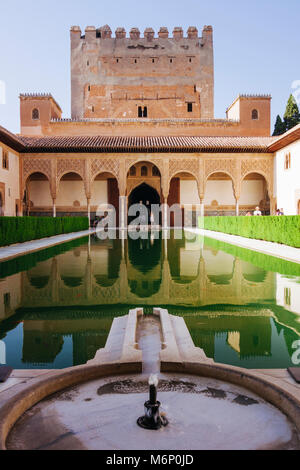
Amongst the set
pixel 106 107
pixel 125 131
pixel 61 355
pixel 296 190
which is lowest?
pixel 61 355

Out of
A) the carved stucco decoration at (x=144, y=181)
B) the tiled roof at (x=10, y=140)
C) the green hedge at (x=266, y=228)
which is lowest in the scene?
the green hedge at (x=266, y=228)

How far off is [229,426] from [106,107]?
2946 cm

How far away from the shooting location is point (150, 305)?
3.76 m

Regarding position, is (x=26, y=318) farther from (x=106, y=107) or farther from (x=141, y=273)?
(x=106, y=107)

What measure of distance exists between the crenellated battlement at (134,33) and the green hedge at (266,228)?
18887 mm

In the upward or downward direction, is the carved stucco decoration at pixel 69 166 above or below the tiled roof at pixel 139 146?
below

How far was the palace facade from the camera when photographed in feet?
68.2

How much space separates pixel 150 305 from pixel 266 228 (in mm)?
8972

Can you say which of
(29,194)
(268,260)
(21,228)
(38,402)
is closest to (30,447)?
(38,402)

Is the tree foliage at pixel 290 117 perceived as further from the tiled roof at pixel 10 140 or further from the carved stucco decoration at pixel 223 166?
the tiled roof at pixel 10 140

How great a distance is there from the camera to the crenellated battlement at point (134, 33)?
29141 millimetres

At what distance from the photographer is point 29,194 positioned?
2305 centimetres

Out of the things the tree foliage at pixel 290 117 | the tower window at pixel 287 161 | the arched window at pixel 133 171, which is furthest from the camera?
the tree foliage at pixel 290 117

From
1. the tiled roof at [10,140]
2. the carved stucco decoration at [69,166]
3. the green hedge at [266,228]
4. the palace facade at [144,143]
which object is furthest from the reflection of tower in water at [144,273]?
the carved stucco decoration at [69,166]
